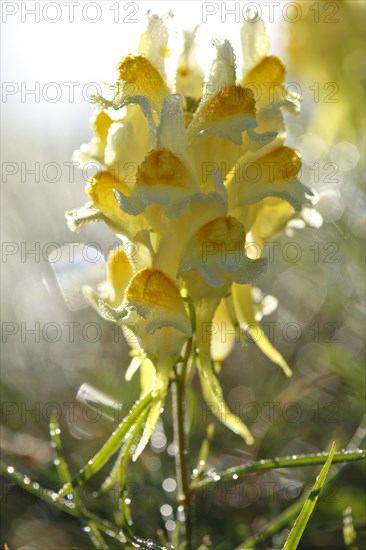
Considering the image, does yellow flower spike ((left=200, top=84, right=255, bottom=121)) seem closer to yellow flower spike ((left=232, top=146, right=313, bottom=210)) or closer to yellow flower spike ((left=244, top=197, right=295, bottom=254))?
yellow flower spike ((left=232, top=146, right=313, bottom=210))

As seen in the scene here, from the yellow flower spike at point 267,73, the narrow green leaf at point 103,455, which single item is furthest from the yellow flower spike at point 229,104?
the narrow green leaf at point 103,455

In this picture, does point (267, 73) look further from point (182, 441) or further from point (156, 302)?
point (182, 441)

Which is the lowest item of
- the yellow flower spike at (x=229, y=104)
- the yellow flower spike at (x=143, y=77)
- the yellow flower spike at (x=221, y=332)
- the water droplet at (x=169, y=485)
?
the water droplet at (x=169, y=485)

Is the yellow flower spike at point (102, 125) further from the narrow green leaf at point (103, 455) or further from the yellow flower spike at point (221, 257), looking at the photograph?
the narrow green leaf at point (103, 455)

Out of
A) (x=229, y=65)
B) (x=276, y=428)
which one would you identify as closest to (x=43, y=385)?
(x=276, y=428)

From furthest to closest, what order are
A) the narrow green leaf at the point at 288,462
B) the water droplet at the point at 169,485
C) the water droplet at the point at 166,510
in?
the water droplet at the point at 169,485, the water droplet at the point at 166,510, the narrow green leaf at the point at 288,462

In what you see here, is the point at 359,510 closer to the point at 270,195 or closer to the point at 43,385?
the point at 270,195

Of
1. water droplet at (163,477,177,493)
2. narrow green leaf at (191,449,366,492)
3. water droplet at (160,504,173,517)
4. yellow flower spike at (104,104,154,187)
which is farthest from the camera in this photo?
water droplet at (163,477,177,493)

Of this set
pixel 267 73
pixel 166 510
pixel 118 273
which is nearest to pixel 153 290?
pixel 118 273

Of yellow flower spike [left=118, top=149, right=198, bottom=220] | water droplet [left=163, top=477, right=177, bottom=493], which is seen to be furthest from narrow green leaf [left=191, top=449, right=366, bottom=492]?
water droplet [left=163, top=477, right=177, bottom=493]
